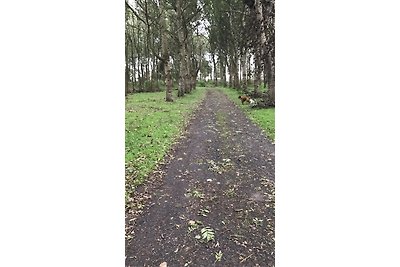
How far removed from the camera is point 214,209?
1.28 m

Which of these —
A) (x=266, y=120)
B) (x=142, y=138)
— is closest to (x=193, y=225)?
(x=142, y=138)

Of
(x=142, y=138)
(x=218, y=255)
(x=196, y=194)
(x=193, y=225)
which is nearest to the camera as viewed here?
(x=218, y=255)

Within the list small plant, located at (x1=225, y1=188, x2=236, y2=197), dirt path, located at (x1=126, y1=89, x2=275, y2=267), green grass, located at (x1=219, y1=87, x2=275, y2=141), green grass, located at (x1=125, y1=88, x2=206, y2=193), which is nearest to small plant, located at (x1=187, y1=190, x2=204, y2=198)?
dirt path, located at (x1=126, y1=89, x2=275, y2=267)

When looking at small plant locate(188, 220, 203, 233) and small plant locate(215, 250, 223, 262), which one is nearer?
small plant locate(215, 250, 223, 262)

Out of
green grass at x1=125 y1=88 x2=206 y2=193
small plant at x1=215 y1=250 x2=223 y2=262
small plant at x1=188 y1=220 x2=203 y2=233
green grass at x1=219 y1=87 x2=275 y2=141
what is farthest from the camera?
green grass at x1=219 y1=87 x2=275 y2=141

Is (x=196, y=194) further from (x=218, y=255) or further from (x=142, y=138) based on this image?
(x=142, y=138)

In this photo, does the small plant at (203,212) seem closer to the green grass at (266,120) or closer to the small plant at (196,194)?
the small plant at (196,194)

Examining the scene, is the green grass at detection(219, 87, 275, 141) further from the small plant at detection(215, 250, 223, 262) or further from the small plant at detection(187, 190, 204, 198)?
the small plant at detection(215, 250, 223, 262)

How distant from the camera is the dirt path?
1139 millimetres

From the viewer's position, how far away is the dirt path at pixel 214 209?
114 centimetres

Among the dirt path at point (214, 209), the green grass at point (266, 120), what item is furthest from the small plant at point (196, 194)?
the green grass at point (266, 120)

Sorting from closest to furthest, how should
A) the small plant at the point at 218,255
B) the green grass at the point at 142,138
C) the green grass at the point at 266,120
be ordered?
1. the small plant at the point at 218,255
2. the green grass at the point at 142,138
3. the green grass at the point at 266,120
